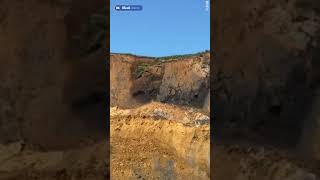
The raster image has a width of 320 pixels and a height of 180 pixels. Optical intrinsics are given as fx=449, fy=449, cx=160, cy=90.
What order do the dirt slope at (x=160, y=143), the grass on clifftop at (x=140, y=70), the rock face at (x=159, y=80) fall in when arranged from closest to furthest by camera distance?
the dirt slope at (x=160, y=143) < the rock face at (x=159, y=80) < the grass on clifftop at (x=140, y=70)

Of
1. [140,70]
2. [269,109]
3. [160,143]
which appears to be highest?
[140,70]

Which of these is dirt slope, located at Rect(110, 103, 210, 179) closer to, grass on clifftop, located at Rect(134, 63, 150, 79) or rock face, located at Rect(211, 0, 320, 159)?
grass on clifftop, located at Rect(134, 63, 150, 79)

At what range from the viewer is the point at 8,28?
198 cm

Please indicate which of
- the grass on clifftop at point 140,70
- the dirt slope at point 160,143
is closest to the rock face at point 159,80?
the grass on clifftop at point 140,70

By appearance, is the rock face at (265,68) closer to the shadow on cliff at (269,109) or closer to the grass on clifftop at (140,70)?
the shadow on cliff at (269,109)

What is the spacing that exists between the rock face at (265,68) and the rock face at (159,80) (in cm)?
1585

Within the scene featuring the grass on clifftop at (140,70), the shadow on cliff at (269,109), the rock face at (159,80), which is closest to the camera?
the shadow on cliff at (269,109)

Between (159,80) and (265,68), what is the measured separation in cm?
1863

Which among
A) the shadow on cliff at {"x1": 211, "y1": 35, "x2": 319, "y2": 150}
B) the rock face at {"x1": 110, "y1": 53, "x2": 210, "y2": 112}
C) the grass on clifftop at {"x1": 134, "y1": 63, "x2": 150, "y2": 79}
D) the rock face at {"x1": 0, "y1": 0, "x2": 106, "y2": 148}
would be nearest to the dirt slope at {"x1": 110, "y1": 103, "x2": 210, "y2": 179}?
the rock face at {"x1": 110, "y1": 53, "x2": 210, "y2": 112}

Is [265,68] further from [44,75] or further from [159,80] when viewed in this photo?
[159,80]

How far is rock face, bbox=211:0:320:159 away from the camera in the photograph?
6.22 ft

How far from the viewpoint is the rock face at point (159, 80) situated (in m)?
18.7

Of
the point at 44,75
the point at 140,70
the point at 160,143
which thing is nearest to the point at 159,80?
the point at 140,70

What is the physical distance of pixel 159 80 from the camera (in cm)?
2061
